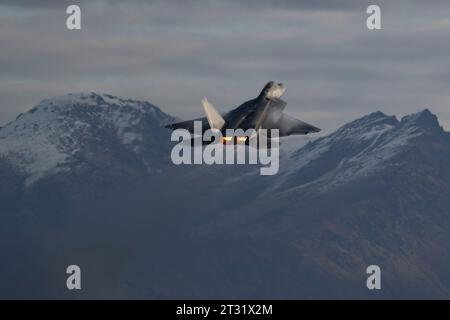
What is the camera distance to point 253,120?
16350 centimetres

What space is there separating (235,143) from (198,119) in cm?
871

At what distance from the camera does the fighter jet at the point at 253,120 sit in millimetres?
160250

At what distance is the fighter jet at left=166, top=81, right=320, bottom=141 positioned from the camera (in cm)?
16025
